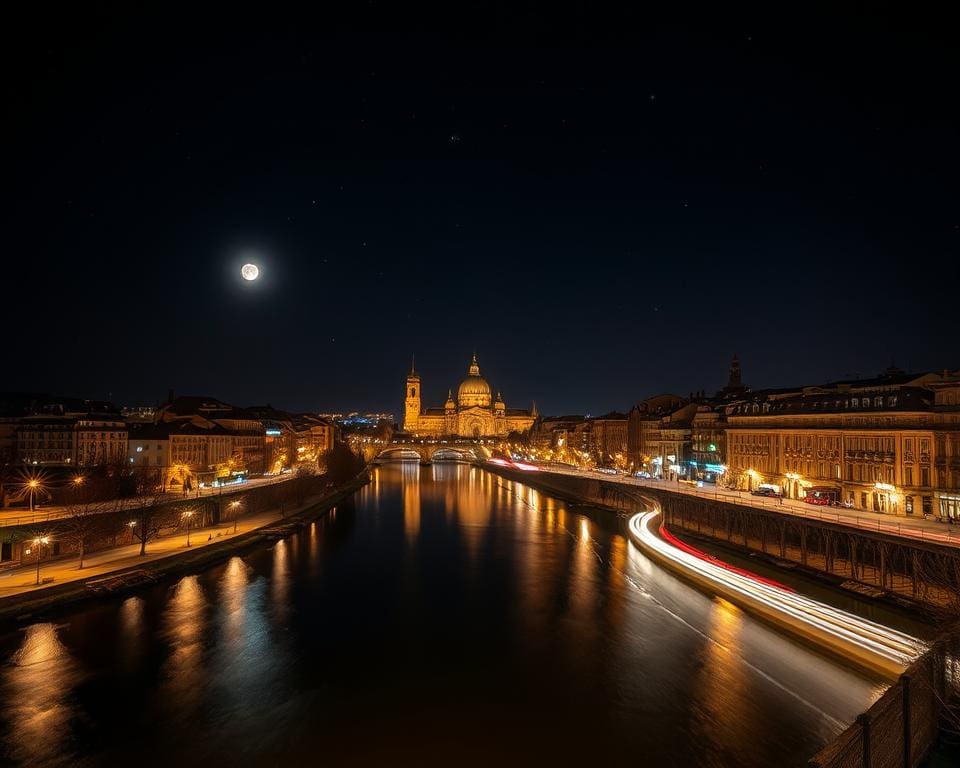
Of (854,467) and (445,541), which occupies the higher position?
(854,467)

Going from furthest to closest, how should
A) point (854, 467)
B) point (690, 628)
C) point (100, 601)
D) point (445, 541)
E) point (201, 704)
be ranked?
point (445, 541) < point (854, 467) < point (100, 601) < point (690, 628) < point (201, 704)

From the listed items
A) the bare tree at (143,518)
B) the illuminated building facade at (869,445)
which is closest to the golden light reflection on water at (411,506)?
the bare tree at (143,518)

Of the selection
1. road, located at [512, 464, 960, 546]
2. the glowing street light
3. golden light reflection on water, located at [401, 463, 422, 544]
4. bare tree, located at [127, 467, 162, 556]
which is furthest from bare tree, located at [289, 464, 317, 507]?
road, located at [512, 464, 960, 546]

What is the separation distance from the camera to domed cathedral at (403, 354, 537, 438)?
17750cm

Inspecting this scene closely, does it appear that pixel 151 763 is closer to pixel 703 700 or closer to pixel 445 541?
pixel 703 700

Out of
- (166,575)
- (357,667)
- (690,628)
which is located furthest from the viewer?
(166,575)

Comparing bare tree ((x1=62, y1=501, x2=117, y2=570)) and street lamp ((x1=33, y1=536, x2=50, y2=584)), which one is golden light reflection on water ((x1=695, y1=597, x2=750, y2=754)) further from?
street lamp ((x1=33, y1=536, x2=50, y2=584))

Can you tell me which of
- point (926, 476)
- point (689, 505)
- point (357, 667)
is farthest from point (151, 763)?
point (689, 505)

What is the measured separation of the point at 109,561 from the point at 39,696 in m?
12.6

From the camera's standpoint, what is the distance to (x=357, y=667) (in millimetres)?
18500

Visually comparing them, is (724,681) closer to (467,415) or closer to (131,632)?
(131,632)

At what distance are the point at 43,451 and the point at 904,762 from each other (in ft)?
196

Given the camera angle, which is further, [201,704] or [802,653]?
[802,653]

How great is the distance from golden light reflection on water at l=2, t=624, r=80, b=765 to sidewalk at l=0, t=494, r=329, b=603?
361 centimetres
